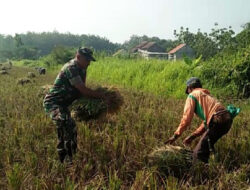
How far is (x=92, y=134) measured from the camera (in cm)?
491

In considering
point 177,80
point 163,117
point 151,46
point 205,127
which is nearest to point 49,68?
point 177,80

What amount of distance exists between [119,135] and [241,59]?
5.39 m

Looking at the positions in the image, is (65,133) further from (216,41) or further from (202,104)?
(216,41)

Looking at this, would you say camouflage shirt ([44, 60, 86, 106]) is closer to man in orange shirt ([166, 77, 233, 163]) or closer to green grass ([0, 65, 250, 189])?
green grass ([0, 65, 250, 189])

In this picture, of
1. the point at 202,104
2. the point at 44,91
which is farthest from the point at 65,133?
the point at 44,91

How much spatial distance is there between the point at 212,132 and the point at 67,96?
6.65ft

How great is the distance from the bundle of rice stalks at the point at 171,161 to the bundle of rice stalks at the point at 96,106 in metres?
1.46

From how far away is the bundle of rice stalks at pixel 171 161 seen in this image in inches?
141

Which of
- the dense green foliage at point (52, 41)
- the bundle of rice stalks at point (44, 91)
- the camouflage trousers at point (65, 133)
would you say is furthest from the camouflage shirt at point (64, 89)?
the dense green foliage at point (52, 41)

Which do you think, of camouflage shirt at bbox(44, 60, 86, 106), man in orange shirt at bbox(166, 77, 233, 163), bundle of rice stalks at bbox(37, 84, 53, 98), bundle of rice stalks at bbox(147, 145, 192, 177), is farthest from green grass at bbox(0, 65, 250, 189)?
bundle of rice stalks at bbox(37, 84, 53, 98)

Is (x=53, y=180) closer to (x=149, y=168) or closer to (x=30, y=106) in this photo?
(x=149, y=168)

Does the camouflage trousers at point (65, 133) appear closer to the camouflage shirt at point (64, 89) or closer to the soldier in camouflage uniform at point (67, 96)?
the soldier in camouflage uniform at point (67, 96)

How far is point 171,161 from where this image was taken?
3.59m

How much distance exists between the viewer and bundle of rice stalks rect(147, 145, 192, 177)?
359cm
